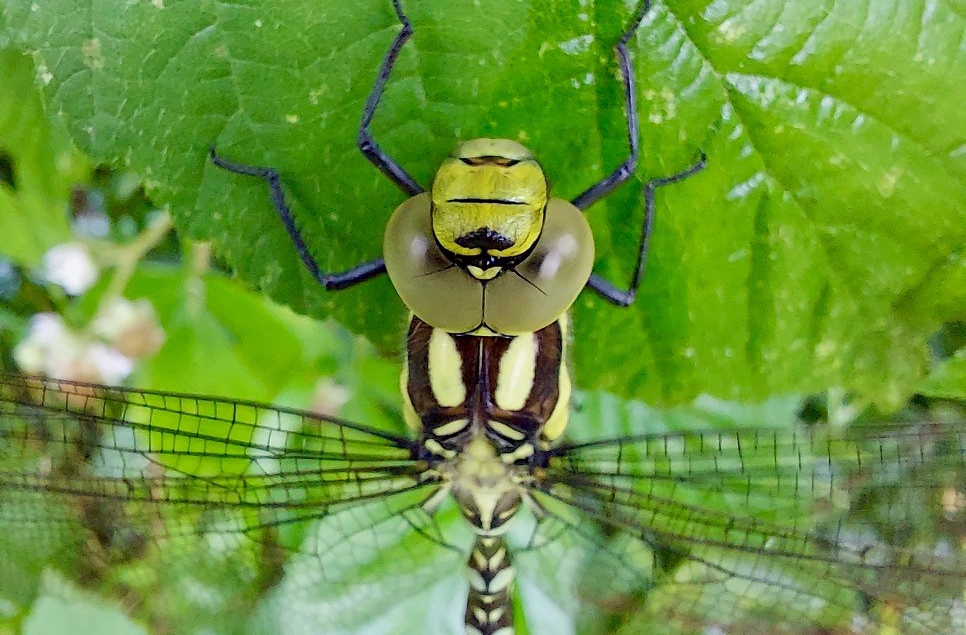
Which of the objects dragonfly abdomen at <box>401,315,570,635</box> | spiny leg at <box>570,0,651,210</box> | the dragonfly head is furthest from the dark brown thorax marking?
spiny leg at <box>570,0,651,210</box>

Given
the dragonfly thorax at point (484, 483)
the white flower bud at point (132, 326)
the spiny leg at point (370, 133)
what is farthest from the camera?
the white flower bud at point (132, 326)

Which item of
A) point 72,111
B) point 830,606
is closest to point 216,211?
point 72,111

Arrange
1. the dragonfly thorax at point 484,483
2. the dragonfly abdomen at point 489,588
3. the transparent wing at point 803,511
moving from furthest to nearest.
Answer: the dragonfly abdomen at point 489,588, the dragonfly thorax at point 484,483, the transparent wing at point 803,511

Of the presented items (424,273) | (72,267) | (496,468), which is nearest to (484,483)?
(496,468)

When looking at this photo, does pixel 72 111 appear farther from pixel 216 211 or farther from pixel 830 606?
pixel 830 606

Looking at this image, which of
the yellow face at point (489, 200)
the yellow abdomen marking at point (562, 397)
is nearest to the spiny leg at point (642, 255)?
the yellow abdomen marking at point (562, 397)

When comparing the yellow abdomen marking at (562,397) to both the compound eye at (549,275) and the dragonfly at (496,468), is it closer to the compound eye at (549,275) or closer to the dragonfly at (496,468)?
the dragonfly at (496,468)

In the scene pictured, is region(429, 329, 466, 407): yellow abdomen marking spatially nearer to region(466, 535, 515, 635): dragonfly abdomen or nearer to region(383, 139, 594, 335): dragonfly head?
region(383, 139, 594, 335): dragonfly head
